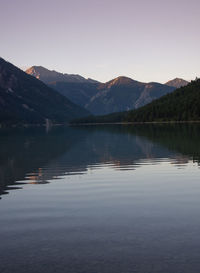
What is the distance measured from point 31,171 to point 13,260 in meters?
27.7

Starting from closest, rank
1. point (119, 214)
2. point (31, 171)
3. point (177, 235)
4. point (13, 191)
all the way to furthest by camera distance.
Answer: point (177, 235), point (119, 214), point (13, 191), point (31, 171)

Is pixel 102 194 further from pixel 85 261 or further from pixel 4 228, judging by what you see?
pixel 85 261

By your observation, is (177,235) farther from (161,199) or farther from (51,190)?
(51,190)

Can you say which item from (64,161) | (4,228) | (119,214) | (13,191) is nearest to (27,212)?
(4,228)

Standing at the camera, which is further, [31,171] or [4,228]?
[31,171]

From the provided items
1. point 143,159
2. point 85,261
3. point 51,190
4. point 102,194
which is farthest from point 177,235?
point 143,159

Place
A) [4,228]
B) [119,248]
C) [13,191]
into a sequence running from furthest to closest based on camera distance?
1. [13,191]
2. [4,228]
3. [119,248]

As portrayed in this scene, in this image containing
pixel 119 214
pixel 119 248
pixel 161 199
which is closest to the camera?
pixel 119 248

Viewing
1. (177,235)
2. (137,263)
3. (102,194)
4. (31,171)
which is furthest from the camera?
(31,171)

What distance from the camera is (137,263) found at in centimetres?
1405

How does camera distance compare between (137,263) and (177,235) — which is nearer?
(137,263)

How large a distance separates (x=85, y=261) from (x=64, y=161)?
37.5 m

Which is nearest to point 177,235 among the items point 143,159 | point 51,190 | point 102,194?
point 102,194

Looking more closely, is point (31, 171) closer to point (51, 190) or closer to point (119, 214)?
point (51, 190)
